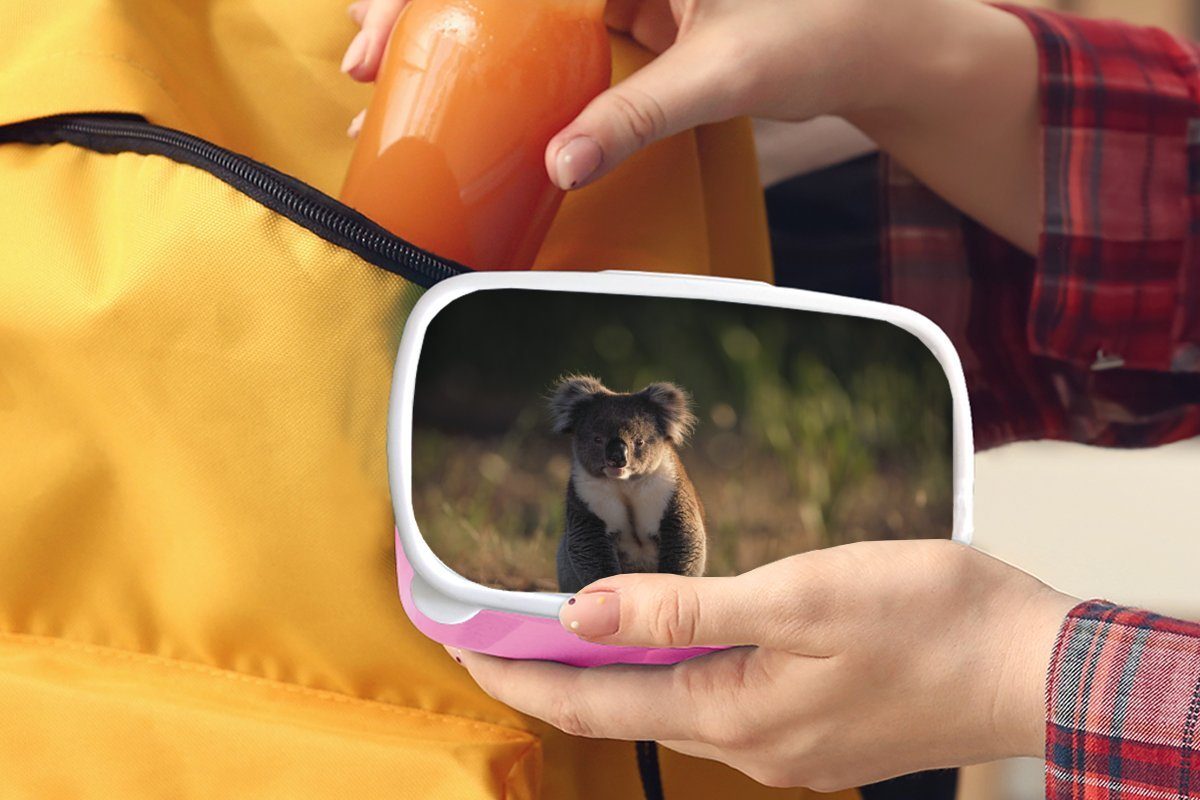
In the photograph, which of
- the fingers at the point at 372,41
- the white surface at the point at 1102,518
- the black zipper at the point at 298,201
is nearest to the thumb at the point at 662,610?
the black zipper at the point at 298,201

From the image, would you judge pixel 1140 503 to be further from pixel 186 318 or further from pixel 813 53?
pixel 186 318

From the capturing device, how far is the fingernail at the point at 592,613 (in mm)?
286

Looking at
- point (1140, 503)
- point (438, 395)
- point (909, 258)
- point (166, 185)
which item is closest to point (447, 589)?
point (438, 395)

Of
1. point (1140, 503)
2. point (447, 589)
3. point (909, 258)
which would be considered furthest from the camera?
point (1140, 503)

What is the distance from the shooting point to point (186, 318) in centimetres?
33

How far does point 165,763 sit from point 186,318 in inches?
6.0

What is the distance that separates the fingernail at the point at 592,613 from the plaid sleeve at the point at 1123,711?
0.13 m

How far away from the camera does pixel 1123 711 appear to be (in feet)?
1.02

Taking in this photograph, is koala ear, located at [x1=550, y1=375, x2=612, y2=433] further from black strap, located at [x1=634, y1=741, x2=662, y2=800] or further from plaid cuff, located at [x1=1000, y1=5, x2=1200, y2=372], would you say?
plaid cuff, located at [x1=1000, y1=5, x2=1200, y2=372]

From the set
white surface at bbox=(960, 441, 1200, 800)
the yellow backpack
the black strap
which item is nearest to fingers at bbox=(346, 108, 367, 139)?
the yellow backpack

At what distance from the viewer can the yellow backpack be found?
0.33 metres

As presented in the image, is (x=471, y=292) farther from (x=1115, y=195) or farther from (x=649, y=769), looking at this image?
(x=1115, y=195)

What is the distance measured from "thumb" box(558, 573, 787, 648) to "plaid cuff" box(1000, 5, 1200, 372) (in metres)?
0.27

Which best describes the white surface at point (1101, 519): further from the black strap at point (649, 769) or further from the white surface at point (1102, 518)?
the black strap at point (649, 769)
